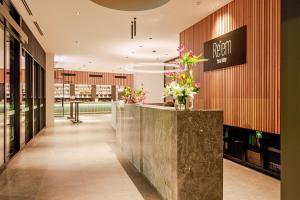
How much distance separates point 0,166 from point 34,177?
87 centimetres

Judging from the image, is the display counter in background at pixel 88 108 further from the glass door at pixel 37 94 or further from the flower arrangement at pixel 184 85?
the flower arrangement at pixel 184 85

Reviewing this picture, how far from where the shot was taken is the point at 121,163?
5152 millimetres

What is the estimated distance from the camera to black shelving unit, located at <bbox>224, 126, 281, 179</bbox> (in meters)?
4.39

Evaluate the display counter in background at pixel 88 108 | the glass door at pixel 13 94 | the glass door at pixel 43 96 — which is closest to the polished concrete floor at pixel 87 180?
the glass door at pixel 13 94

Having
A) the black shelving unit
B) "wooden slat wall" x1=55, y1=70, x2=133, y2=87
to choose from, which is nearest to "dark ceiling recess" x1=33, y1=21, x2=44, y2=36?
the black shelving unit

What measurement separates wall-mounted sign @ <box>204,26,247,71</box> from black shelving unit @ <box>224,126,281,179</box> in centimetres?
150

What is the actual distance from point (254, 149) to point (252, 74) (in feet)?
5.04

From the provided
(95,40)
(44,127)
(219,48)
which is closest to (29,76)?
(95,40)

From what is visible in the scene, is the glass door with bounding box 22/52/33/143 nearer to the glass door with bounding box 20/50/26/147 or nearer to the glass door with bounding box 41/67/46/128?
the glass door with bounding box 20/50/26/147

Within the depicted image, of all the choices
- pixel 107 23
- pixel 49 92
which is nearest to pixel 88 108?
pixel 49 92

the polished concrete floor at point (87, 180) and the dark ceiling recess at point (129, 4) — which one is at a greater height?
the dark ceiling recess at point (129, 4)

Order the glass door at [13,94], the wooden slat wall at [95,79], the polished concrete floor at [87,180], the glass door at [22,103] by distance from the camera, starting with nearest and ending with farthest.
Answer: the polished concrete floor at [87,180], the glass door at [13,94], the glass door at [22,103], the wooden slat wall at [95,79]

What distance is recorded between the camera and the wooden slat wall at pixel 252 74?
13.8 feet

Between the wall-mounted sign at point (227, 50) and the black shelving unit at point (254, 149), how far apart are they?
1500 mm
